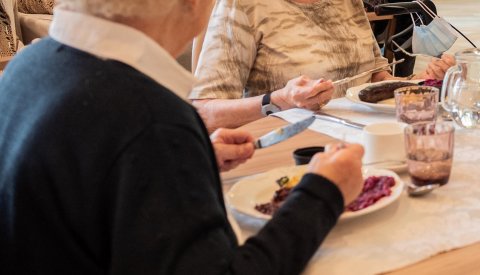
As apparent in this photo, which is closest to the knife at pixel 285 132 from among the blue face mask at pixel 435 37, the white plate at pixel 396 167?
the white plate at pixel 396 167

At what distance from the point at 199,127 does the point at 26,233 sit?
0.24m

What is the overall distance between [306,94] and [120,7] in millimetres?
899

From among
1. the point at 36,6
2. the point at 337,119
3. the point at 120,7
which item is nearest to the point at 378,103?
the point at 337,119

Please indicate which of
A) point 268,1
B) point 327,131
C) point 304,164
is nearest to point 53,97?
point 304,164

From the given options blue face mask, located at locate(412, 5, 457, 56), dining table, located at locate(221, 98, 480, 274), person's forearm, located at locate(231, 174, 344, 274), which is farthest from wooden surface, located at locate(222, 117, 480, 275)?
blue face mask, located at locate(412, 5, 457, 56)

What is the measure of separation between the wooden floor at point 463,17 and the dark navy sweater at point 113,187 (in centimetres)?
544

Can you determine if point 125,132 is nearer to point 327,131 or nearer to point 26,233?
point 26,233

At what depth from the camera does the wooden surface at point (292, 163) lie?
803mm

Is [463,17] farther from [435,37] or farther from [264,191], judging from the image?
[264,191]

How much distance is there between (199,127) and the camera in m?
0.76

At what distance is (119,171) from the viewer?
677mm

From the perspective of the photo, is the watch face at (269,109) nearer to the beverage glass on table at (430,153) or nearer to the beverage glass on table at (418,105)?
the beverage glass on table at (418,105)

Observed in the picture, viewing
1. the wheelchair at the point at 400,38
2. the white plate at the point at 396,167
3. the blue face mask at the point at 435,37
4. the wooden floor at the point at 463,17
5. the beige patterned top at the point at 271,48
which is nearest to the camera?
the white plate at the point at 396,167

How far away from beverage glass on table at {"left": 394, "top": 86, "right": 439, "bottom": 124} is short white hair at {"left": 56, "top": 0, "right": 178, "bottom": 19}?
0.76 m
